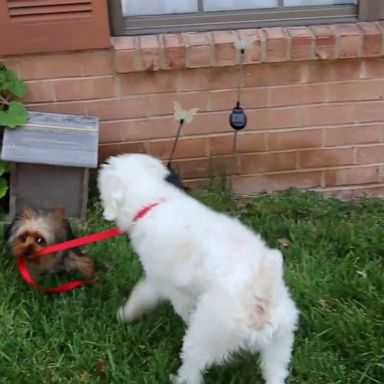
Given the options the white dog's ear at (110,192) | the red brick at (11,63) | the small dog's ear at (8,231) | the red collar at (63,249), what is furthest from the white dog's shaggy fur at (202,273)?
the red brick at (11,63)

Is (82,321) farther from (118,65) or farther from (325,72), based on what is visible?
(325,72)

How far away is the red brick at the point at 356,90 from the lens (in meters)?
4.82

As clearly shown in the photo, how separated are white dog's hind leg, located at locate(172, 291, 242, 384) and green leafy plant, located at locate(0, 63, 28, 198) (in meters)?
1.83

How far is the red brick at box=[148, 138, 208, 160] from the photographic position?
16.0ft

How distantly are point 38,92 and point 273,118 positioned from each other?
1324 millimetres

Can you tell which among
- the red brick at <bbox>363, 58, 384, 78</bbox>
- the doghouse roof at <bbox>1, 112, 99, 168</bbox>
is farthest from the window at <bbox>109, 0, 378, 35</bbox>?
the doghouse roof at <bbox>1, 112, 99, 168</bbox>

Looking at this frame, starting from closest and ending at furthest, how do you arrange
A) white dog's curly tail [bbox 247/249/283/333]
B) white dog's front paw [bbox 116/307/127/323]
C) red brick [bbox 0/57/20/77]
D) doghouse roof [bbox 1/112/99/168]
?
white dog's curly tail [bbox 247/249/283/333] → white dog's front paw [bbox 116/307/127/323] → doghouse roof [bbox 1/112/99/168] → red brick [bbox 0/57/20/77]

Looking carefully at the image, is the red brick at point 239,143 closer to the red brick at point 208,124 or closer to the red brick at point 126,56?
the red brick at point 208,124

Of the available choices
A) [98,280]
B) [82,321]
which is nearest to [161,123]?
[98,280]

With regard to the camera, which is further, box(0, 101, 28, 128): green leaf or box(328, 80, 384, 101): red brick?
box(328, 80, 384, 101): red brick

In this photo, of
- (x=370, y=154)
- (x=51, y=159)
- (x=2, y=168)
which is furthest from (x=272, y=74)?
(x=2, y=168)

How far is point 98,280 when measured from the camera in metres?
4.07

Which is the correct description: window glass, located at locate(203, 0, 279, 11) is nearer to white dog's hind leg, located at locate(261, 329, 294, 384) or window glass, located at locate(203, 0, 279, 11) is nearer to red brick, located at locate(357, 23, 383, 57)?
red brick, located at locate(357, 23, 383, 57)

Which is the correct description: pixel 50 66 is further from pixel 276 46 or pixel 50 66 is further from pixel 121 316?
pixel 121 316
